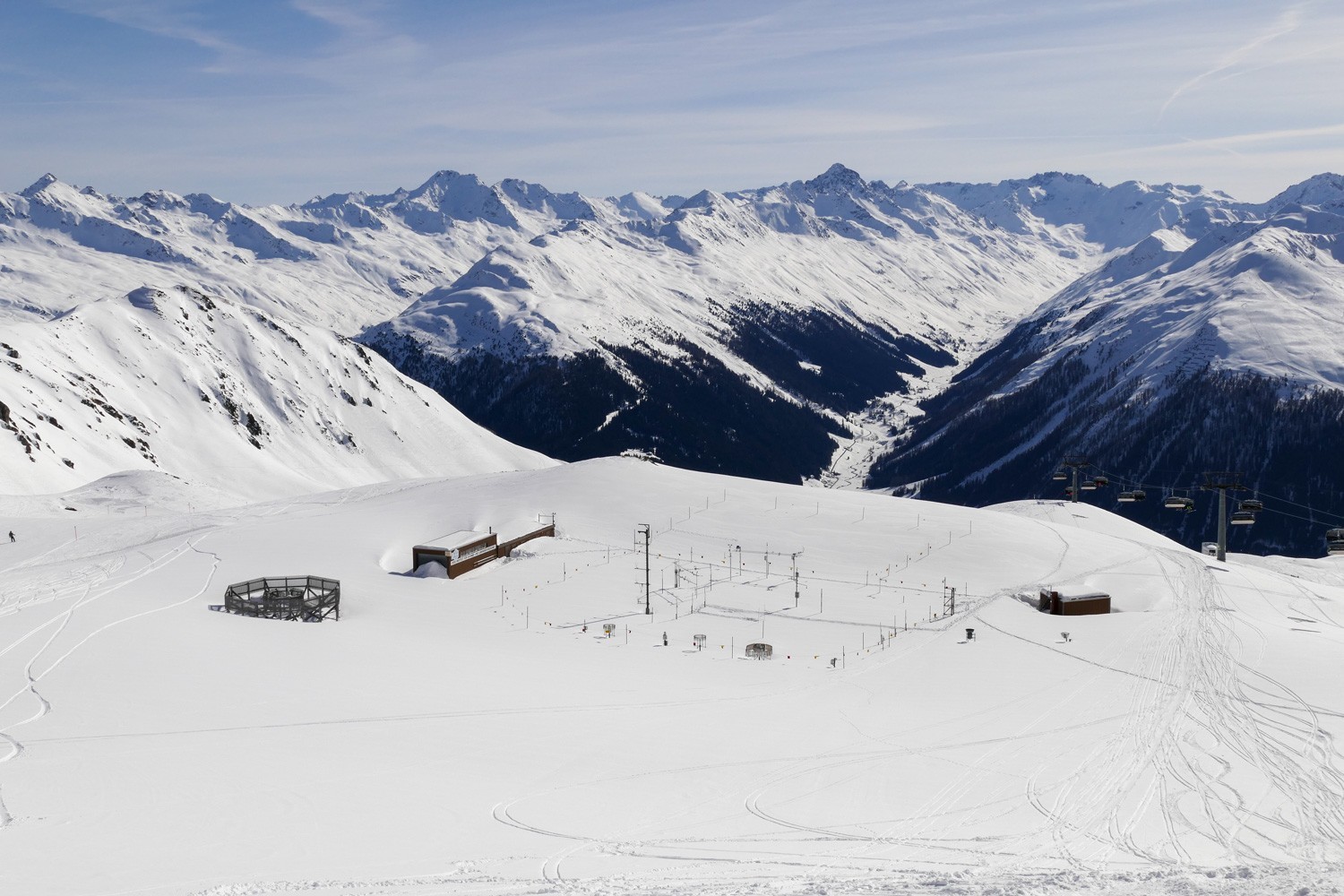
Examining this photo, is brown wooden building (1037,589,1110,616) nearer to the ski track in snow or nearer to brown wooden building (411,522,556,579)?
brown wooden building (411,522,556,579)

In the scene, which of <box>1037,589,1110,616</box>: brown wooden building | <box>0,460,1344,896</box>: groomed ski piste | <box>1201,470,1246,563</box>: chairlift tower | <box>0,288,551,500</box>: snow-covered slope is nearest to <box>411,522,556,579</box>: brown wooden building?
<box>0,460,1344,896</box>: groomed ski piste

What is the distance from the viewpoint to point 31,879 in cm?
2494

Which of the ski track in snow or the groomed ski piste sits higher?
the ski track in snow

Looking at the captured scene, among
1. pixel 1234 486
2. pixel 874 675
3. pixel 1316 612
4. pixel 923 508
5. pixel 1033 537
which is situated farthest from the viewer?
pixel 1234 486

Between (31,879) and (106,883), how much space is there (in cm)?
191

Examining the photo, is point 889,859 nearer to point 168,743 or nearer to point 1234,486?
point 168,743

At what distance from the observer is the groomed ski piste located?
28.5 metres

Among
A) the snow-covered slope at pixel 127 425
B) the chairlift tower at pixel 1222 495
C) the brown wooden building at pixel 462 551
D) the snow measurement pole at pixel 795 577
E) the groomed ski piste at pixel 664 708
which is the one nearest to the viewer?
the groomed ski piste at pixel 664 708

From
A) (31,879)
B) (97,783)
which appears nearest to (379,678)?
(97,783)

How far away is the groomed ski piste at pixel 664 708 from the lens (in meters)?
28.5

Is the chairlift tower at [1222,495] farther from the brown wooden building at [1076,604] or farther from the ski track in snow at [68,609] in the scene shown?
the ski track in snow at [68,609]

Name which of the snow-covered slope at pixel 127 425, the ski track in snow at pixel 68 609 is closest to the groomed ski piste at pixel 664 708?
the ski track in snow at pixel 68 609

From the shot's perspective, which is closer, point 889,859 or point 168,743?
point 889,859

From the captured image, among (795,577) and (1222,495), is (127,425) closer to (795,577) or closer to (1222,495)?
(795,577)
